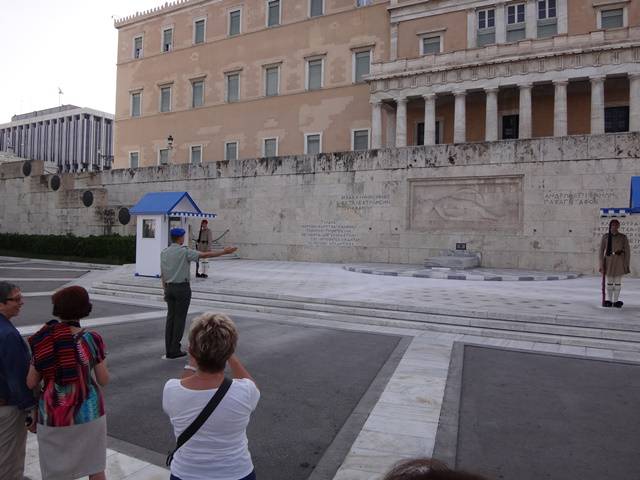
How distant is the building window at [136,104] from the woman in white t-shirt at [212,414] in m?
46.8

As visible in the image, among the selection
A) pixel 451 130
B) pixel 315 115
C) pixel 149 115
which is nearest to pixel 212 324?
pixel 451 130

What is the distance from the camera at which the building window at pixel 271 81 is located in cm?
3752

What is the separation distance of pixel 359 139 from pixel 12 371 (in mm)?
32229

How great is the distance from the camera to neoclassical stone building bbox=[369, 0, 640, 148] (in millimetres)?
25344

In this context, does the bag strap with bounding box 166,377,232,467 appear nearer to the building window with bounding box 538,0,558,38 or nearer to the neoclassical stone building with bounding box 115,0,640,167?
the neoclassical stone building with bounding box 115,0,640,167

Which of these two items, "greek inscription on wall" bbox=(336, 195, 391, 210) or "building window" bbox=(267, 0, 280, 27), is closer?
"greek inscription on wall" bbox=(336, 195, 391, 210)

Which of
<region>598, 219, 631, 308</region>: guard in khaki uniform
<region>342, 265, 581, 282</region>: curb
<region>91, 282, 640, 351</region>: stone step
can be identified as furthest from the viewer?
<region>342, 265, 581, 282</region>: curb

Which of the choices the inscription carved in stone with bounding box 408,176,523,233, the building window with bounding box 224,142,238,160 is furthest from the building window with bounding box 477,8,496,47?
the building window with bounding box 224,142,238,160

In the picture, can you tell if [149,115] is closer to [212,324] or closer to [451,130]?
[451,130]

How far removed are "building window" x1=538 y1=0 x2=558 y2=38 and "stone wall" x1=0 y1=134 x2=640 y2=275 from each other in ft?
47.5

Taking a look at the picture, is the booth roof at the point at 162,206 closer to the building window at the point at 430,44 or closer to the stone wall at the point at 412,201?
the stone wall at the point at 412,201

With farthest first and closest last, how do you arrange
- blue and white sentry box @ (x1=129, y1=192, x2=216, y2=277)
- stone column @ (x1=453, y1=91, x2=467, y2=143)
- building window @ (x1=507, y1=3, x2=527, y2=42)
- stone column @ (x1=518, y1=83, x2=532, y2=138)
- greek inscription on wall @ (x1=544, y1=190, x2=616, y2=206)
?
building window @ (x1=507, y1=3, x2=527, y2=42) < stone column @ (x1=453, y1=91, x2=467, y2=143) < stone column @ (x1=518, y1=83, x2=532, y2=138) < greek inscription on wall @ (x1=544, y1=190, x2=616, y2=206) < blue and white sentry box @ (x1=129, y1=192, x2=216, y2=277)

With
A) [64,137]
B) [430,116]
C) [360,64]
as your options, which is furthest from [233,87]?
[64,137]

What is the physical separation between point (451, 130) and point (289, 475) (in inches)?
1212
